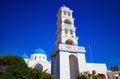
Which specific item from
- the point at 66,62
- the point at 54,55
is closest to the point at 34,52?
the point at 54,55

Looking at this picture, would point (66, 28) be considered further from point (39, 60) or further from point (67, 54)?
point (39, 60)

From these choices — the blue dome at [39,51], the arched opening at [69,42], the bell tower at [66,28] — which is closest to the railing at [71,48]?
the bell tower at [66,28]

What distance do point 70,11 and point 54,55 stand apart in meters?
12.1

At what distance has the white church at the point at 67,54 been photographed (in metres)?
25.6

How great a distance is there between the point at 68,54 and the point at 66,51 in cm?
70

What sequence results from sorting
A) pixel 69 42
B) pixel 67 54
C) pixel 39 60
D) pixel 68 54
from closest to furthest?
pixel 67 54, pixel 68 54, pixel 69 42, pixel 39 60

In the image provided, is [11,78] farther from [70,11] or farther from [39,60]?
[39,60]

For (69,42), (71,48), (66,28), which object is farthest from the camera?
(66,28)

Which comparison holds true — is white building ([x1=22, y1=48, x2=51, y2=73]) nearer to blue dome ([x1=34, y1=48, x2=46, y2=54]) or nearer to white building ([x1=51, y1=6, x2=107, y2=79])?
blue dome ([x1=34, y1=48, x2=46, y2=54])

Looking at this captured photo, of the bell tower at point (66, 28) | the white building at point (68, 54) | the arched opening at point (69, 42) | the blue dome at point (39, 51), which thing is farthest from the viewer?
the blue dome at point (39, 51)

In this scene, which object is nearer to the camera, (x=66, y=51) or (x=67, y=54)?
(x=67, y=54)

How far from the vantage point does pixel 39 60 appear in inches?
1875

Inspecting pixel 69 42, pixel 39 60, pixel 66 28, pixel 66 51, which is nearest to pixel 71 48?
pixel 66 51

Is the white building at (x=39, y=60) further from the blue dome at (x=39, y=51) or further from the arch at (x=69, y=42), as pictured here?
the arch at (x=69, y=42)
